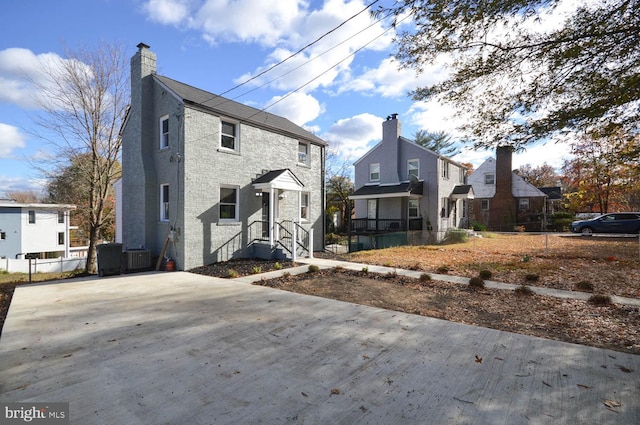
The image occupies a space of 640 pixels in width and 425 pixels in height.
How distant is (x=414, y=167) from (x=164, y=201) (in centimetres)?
1686

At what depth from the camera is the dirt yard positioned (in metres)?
4.90

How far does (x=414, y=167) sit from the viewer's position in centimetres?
2223

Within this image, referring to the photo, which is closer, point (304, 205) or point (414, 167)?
point (304, 205)

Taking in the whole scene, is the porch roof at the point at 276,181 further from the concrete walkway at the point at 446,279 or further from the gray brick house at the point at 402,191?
the gray brick house at the point at 402,191

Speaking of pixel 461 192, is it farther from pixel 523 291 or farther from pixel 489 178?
pixel 523 291

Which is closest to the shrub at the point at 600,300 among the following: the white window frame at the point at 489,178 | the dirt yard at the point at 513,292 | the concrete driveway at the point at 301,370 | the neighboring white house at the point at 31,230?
the dirt yard at the point at 513,292

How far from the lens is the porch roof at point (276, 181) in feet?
39.8

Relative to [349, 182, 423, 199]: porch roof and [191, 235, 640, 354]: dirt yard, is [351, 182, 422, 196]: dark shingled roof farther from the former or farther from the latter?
[191, 235, 640, 354]: dirt yard

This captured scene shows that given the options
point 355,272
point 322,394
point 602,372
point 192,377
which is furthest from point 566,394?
point 355,272

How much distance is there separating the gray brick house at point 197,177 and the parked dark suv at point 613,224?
2240 cm

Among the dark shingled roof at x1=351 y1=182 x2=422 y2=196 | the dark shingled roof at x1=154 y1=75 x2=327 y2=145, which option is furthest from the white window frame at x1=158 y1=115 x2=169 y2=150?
the dark shingled roof at x1=351 y1=182 x2=422 y2=196

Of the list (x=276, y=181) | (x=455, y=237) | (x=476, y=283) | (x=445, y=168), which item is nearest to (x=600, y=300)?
(x=476, y=283)

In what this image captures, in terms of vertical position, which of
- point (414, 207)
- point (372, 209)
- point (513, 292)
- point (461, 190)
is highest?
point (461, 190)

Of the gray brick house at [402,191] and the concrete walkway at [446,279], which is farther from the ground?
the gray brick house at [402,191]
